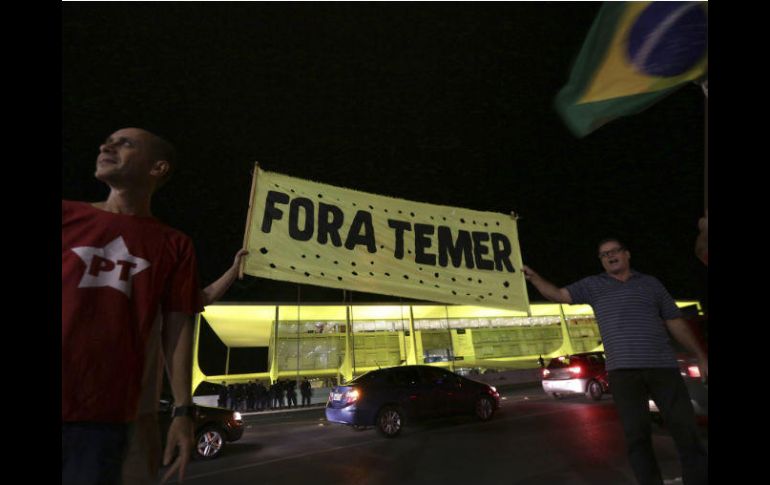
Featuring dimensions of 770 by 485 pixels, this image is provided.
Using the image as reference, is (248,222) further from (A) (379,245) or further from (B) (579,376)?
(B) (579,376)

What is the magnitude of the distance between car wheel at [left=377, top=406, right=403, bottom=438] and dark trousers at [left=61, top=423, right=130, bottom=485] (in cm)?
818

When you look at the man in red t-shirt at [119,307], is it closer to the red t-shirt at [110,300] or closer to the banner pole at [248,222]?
the red t-shirt at [110,300]

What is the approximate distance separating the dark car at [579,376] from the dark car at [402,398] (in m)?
3.93

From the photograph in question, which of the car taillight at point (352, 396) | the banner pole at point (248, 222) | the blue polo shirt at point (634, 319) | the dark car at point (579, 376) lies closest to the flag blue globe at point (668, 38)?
the blue polo shirt at point (634, 319)

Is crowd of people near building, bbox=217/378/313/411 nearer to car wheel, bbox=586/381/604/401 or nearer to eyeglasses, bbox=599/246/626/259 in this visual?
car wheel, bbox=586/381/604/401

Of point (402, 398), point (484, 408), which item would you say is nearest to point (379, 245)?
point (402, 398)

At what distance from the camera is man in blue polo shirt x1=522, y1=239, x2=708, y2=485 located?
328cm

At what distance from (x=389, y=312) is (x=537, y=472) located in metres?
29.0

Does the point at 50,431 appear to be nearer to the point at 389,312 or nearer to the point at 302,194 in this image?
the point at 302,194

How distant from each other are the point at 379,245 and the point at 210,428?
6.12 m

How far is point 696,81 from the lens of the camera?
3195 millimetres

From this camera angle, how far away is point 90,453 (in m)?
1.54

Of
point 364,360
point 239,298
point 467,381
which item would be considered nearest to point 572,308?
point 364,360

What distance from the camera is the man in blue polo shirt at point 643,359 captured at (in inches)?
129
